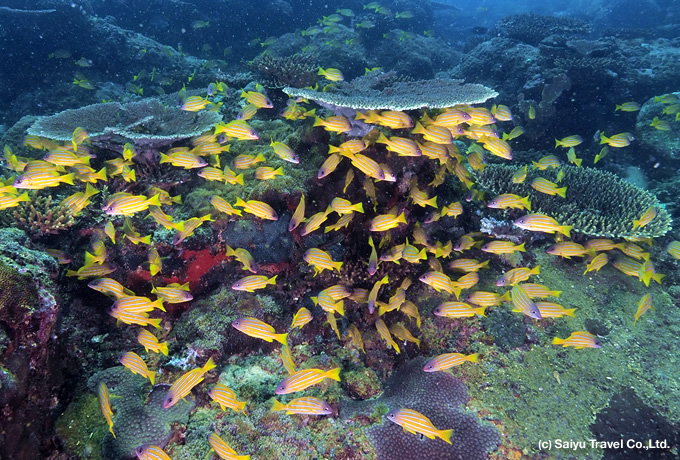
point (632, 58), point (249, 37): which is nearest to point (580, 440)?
point (632, 58)

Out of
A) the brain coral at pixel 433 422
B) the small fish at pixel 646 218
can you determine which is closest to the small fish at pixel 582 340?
the brain coral at pixel 433 422

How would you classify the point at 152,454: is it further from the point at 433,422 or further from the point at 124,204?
the point at 433,422

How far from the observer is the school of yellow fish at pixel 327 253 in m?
3.30

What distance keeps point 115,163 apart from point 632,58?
16.9 metres

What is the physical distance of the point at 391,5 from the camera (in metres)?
22.8

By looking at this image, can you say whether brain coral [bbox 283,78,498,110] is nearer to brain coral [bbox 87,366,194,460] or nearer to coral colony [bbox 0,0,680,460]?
coral colony [bbox 0,0,680,460]

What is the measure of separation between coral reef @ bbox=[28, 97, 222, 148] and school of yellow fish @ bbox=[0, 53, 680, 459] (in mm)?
220

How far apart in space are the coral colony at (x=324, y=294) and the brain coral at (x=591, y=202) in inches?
1.6

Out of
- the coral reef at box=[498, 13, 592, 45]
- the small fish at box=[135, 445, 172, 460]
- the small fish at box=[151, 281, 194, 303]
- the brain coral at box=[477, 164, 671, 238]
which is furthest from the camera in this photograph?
the coral reef at box=[498, 13, 592, 45]

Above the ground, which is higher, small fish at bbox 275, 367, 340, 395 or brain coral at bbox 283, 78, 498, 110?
brain coral at bbox 283, 78, 498, 110

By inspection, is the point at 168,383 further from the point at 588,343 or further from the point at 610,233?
the point at 610,233

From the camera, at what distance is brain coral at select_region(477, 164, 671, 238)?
538 cm

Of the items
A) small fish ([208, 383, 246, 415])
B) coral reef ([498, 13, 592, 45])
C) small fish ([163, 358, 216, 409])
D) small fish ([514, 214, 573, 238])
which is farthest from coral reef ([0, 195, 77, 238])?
coral reef ([498, 13, 592, 45])

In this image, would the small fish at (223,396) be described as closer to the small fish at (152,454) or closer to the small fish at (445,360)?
the small fish at (152,454)
